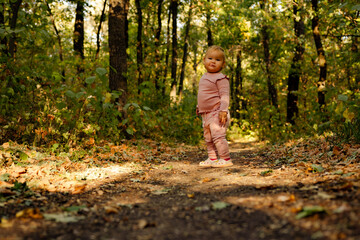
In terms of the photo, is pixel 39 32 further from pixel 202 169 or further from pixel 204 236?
pixel 204 236

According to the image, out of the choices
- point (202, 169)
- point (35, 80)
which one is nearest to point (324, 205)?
point (202, 169)

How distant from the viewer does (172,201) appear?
113 inches

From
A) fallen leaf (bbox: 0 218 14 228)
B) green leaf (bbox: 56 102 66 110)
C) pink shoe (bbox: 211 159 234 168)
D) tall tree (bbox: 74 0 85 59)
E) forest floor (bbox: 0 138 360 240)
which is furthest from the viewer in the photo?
tall tree (bbox: 74 0 85 59)

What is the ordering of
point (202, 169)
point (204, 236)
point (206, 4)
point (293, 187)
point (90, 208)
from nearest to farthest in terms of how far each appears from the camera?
point (204, 236), point (90, 208), point (293, 187), point (202, 169), point (206, 4)

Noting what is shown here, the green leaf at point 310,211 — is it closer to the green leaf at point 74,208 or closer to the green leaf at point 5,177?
the green leaf at point 74,208

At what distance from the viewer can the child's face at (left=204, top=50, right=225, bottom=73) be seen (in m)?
5.24

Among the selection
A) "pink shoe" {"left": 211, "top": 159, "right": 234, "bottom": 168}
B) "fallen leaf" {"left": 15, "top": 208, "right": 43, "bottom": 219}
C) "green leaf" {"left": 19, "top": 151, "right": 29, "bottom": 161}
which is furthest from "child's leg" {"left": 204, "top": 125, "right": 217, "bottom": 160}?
"fallen leaf" {"left": 15, "top": 208, "right": 43, "bottom": 219}

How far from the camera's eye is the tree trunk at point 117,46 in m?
7.33

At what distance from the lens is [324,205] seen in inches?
81.3

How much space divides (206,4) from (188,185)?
495 inches

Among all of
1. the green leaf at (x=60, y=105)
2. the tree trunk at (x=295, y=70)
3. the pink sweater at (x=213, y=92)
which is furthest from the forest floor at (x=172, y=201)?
the tree trunk at (x=295, y=70)

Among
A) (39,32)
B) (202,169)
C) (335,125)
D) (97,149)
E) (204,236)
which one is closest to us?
(204,236)

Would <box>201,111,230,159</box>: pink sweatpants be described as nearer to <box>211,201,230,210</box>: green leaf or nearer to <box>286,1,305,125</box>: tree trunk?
<box>211,201,230,210</box>: green leaf

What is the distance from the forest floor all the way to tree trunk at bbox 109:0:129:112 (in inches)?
117
